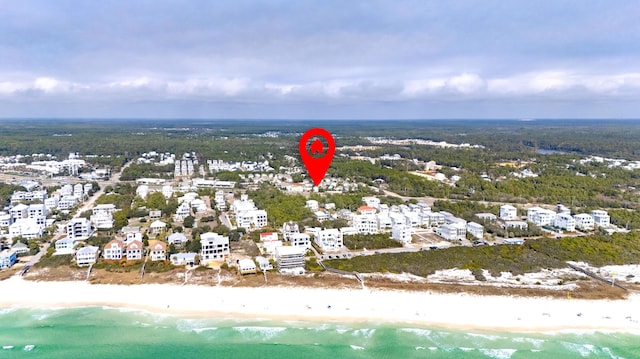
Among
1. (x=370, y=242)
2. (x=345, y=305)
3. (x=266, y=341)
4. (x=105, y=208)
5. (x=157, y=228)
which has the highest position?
(x=105, y=208)

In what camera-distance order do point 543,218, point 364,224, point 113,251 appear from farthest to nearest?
point 543,218
point 364,224
point 113,251

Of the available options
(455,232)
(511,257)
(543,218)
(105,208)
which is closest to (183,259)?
(105,208)

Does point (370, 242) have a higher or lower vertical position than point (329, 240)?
lower

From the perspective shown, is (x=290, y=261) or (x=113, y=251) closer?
(x=290, y=261)

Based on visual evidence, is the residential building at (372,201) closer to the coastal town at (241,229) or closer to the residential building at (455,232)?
the coastal town at (241,229)

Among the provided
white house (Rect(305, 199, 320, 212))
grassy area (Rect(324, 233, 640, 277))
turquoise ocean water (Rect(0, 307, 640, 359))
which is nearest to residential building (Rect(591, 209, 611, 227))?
grassy area (Rect(324, 233, 640, 277))

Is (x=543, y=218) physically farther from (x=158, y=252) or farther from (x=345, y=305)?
(x=158, y=252)
